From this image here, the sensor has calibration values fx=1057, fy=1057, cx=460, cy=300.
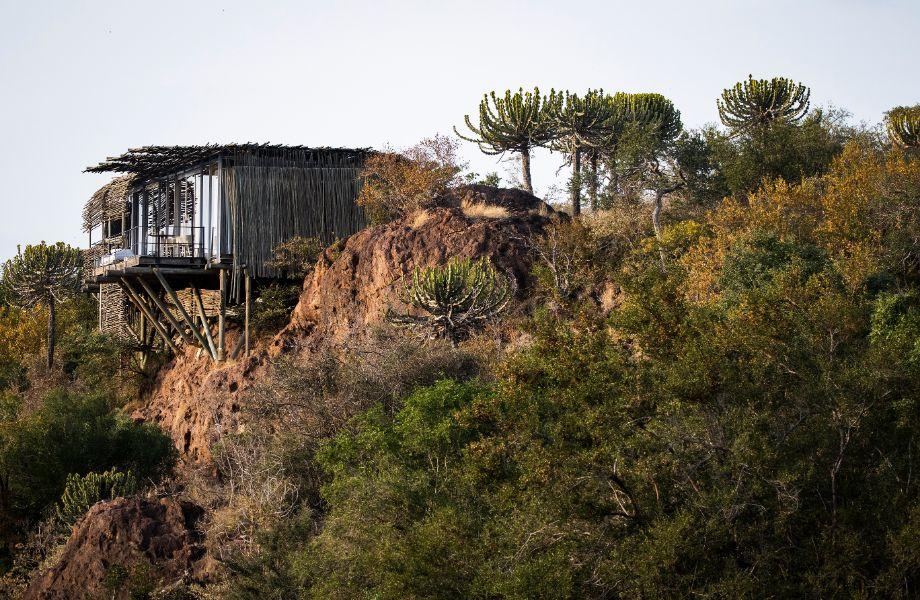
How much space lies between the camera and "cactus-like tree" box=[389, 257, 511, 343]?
21328mm

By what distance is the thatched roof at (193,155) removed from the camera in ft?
91.8

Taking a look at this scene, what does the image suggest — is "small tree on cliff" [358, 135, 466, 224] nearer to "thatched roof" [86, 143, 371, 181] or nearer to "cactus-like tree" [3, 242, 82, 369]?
"thatched roof" [86, 143, 371, 181]

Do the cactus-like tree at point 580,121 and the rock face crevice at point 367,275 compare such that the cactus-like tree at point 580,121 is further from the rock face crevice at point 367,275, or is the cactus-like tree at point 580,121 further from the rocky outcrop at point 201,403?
the rocky outcrop at point 201,403

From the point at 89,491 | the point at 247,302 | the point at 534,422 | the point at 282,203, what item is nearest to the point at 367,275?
the point at 247,302

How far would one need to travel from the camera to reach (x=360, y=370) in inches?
787

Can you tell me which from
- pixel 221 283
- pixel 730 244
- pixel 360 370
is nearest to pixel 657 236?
pixel 730 244

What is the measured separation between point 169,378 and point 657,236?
615 inches

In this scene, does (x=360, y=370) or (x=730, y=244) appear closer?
(x=360, y=370)

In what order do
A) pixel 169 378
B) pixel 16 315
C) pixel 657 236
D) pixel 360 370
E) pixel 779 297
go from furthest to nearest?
pixel 16 315, pixel 169 378, pixel 657 236, pixel 360 370, pixel 779 297

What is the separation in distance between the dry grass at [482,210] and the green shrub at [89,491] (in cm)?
979

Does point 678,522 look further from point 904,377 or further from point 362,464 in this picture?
point 362,464

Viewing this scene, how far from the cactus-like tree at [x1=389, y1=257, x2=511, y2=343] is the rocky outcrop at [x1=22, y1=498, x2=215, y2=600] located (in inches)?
252

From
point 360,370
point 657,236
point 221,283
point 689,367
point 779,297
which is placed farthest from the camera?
point 221,283

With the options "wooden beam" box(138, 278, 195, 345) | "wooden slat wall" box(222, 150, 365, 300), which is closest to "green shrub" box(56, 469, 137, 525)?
"wooden slat wall" box(222, 150, 365, 300)
